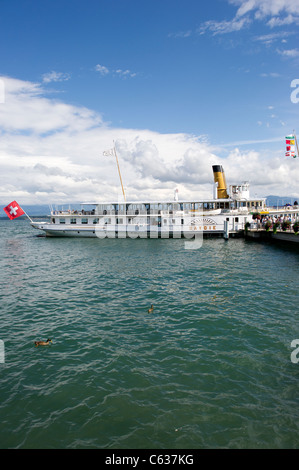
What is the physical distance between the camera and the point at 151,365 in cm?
1024

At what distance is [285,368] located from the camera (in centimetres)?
995

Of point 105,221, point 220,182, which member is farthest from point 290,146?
point 105,221

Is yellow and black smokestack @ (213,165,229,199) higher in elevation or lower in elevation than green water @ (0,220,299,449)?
higher

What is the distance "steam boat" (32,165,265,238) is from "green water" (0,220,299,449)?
30.2m

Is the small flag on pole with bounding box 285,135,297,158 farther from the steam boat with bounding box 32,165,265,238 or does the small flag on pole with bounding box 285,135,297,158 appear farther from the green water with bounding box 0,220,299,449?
the green water with bounding box 0,220,299,449

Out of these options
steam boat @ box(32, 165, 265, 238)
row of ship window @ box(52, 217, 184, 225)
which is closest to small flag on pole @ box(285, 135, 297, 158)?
steam boat @ box(32, 165, 265, 238)

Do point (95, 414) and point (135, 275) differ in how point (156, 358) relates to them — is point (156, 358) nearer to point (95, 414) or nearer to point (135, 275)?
Result: point (95, 414)

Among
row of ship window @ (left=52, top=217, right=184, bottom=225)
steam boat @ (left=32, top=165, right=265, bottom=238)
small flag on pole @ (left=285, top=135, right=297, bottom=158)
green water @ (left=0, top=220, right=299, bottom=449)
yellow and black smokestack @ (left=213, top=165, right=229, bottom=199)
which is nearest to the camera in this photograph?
green water @ (left=0, top=220, right=299, bottom=449)

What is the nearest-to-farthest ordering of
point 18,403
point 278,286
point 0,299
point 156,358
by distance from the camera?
point 18,403 < point 156,358 < point 0,299 < point 278,286

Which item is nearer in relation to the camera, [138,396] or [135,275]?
[138,396]

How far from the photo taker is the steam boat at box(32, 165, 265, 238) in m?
51.4

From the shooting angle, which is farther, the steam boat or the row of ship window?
the row of ship window

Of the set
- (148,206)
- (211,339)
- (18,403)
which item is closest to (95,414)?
(18,403)

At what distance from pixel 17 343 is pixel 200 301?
33.7 feet
